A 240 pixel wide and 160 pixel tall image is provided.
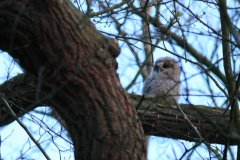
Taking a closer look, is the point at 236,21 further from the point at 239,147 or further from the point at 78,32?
the point at 78,32

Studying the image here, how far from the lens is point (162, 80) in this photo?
5387 mm

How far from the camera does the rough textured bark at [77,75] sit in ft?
7.43

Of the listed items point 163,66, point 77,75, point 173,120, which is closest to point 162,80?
point 163,66

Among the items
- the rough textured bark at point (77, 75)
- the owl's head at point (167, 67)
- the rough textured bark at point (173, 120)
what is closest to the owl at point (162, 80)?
the owl's head at point (167, 67)

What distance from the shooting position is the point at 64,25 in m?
2.30

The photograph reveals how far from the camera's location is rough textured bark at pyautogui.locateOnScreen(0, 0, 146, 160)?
2.26m

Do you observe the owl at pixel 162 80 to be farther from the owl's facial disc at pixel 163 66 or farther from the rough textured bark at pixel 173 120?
the rough textured bark at pixel 173 120

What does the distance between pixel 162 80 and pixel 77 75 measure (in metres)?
3.26

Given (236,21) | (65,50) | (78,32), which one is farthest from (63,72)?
(236,21)

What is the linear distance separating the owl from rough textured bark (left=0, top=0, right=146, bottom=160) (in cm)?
276

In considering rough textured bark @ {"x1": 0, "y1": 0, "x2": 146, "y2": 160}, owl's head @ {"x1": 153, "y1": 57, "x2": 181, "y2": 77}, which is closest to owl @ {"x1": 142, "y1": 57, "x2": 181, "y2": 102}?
owl's head @ {"x1": 153, "y1": 57, "x2": 181, "y2": 77}

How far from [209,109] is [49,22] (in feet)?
7.25

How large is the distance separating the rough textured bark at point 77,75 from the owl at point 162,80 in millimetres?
2759

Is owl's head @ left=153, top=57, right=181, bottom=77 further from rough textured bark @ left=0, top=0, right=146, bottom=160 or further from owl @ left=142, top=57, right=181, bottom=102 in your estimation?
rough textured bark @ left=0, top=0, right=146, bottom=160
